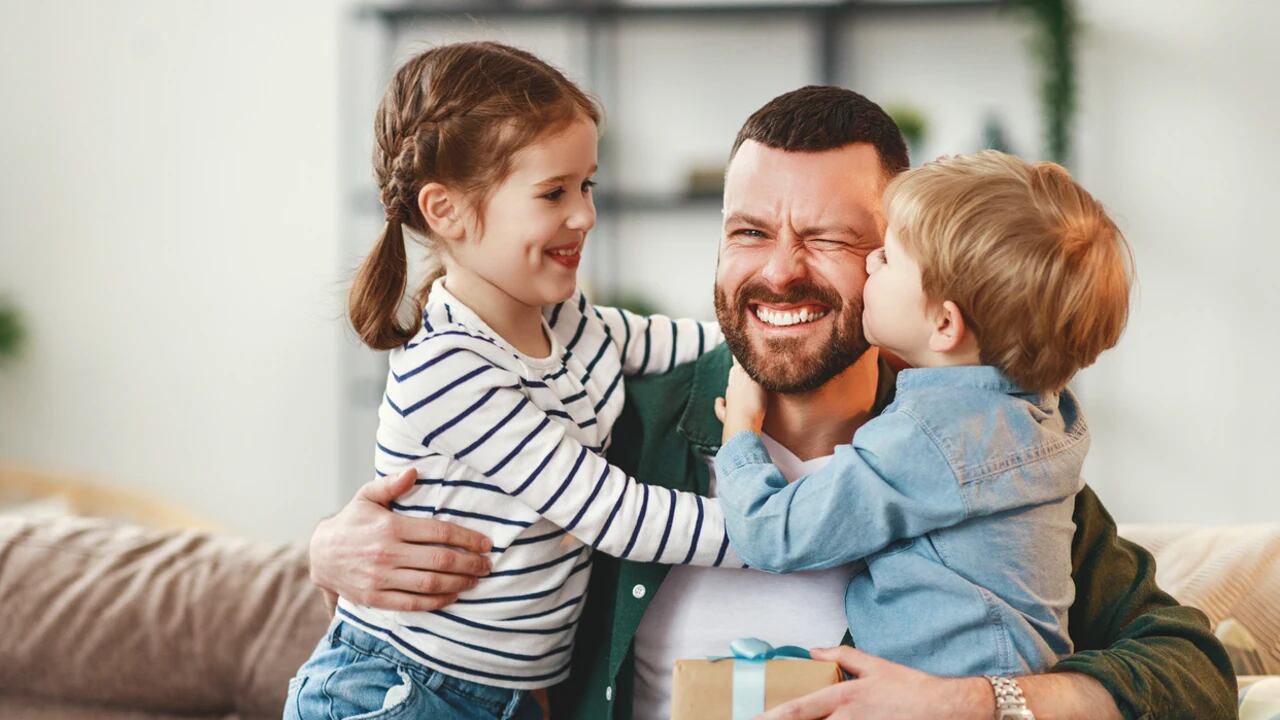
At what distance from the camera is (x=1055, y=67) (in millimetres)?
4645

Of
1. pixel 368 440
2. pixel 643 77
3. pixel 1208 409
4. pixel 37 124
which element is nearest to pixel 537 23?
pixel 643 77

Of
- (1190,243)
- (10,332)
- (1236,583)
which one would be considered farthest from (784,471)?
(10,332)

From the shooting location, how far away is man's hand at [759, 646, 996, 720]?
1.30 m

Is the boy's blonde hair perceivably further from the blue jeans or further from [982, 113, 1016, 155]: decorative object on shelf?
[982, 113, 1016, 155]: decorative object on shelf

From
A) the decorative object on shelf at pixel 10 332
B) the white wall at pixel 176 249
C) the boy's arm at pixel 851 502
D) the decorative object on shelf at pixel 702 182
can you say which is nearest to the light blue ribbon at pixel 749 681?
the boy's arm at pixel 851 502

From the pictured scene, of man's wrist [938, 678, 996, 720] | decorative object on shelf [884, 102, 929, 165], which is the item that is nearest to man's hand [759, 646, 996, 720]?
man's wrist [938, 678, 996, 720]

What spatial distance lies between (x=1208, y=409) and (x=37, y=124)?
5047mm

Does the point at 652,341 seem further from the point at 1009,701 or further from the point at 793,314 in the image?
the point at 1009,701

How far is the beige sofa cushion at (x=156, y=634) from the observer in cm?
210

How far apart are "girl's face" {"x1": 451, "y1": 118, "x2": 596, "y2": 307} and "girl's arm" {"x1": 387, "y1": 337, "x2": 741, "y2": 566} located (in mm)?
134

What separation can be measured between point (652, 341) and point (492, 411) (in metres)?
0.43

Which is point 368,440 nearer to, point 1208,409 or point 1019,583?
point 1208,409

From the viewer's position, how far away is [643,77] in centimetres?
500

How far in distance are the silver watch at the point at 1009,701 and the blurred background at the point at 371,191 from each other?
11.2 ft
